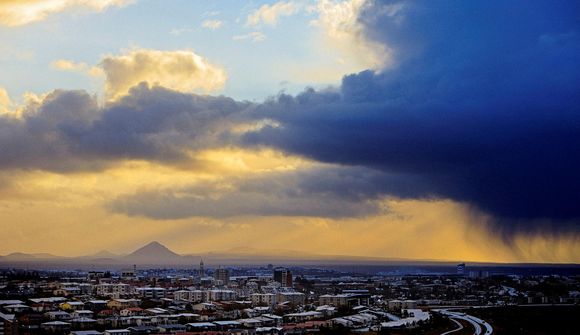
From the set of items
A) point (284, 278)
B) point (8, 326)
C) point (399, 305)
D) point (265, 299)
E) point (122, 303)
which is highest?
point (284, 278)

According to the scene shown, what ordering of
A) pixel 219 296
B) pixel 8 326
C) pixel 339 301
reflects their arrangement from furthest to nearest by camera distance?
pixel 219 296
pixel 339 301
pixel 8 326

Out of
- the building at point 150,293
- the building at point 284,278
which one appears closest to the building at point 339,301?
the building at point 150,293

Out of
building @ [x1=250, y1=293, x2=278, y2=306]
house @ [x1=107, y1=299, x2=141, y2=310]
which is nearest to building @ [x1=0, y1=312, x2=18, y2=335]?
house @ [x1=107, y1=299, x2=141, y2=310]

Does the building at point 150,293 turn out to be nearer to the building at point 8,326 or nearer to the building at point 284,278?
the building at point 284,278

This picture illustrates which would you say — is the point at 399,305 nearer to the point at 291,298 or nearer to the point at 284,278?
the point at 291,298

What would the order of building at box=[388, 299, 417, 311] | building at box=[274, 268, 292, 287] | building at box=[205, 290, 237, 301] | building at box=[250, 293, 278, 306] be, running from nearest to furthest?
building at box=[250, 293, 278, 306] < building at box=[205, 290, 237, 301] < building at box=[388, 299, 417, 311] < building at box=[274, 268, 292, 287]

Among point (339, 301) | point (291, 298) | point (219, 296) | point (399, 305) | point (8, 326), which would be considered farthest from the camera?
point (291, 298)

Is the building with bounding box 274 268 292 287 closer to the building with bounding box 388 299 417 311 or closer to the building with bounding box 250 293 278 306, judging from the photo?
the building with bounding box 250 293 278 306

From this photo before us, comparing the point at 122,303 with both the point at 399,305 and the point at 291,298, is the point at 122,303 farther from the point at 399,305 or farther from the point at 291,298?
the point at 399,305

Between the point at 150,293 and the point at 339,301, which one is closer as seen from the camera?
the point at 339,301

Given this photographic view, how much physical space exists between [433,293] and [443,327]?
3586cm

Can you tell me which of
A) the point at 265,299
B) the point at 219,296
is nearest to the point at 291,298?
the point at 265,299

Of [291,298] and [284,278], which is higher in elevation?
[284,278]

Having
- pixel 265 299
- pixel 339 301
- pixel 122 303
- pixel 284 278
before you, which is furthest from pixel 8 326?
pixel 284 278
